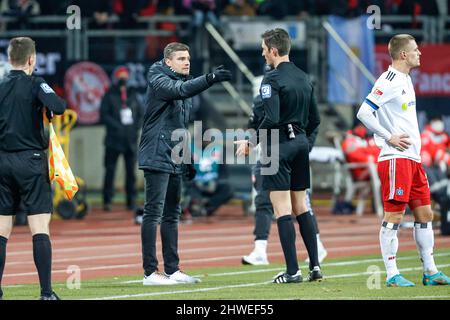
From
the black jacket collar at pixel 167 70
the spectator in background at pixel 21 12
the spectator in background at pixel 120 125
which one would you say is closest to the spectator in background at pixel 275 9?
the spectator in background at pixel 120 125

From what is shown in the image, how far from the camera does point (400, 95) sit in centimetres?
1209

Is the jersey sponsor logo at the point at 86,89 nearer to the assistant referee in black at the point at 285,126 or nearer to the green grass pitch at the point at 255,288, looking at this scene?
the green grass pitch at the point at 255,288

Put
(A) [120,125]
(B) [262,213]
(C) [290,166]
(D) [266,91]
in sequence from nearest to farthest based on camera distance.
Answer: (D) [266,91] → (C) [290,166] → (B) [262,213] → (A) [120,125]

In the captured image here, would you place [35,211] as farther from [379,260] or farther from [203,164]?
[203,164]

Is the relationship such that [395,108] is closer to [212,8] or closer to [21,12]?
[21,12]

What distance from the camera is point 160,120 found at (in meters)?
12.9

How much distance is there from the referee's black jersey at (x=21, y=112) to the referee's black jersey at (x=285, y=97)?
237 centimetres

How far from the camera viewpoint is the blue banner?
27.8 metres

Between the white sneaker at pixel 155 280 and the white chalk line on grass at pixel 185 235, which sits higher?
the white sneaker at pixel 155 280

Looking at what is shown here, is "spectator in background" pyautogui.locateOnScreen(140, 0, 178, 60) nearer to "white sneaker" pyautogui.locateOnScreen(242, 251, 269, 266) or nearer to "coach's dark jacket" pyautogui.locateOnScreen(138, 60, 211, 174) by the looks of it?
"white sneaker" pyautogui.locateOnScreen(242, 251, 269, 266)

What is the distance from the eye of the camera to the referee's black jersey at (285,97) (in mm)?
12406

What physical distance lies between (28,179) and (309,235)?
3.17m

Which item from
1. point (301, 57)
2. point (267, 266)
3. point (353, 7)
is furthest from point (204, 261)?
point (353, 7)

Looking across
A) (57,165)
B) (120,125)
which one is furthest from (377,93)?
(120,125)
